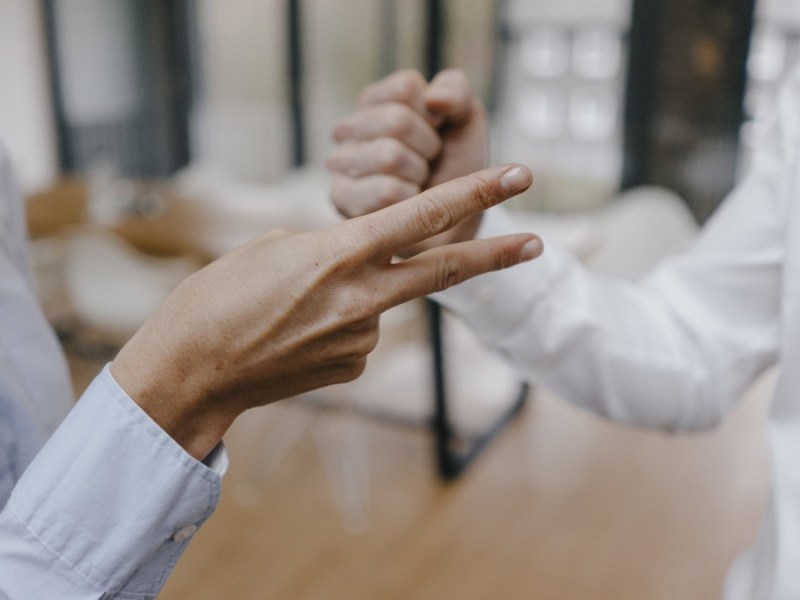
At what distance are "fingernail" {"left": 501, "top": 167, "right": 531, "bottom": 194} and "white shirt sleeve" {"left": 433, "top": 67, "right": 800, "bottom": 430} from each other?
0.33m

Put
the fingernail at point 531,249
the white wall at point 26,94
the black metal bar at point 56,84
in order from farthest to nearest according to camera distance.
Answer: the black metal bar at point 56,84
the white wall at point 26,94
the fingernail at point 531,249

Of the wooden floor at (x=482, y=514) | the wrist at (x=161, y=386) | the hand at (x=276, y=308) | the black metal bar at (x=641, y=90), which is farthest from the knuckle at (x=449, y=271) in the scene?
the black metal bar at (x=641, y=90)

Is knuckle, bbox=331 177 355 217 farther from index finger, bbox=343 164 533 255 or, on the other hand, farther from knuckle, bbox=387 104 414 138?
index finger, bbox=343 164 533 255

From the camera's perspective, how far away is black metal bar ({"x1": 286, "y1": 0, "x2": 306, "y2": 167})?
555 centimetres

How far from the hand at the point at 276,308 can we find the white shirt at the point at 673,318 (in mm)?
354

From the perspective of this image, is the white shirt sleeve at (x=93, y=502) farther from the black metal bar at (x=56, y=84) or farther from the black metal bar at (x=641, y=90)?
the black metal bar at (x=56, y=84)

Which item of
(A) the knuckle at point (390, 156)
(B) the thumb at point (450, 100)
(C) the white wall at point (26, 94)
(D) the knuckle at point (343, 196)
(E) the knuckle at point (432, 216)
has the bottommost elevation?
(C) the white wall at point (26, 94)

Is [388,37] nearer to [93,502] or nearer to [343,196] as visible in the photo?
[343,196]

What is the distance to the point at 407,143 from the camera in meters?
0.96

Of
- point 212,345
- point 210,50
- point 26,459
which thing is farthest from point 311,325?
point 210,50

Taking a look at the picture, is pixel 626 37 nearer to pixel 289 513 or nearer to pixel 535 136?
pixel 535 136

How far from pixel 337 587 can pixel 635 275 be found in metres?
1.56

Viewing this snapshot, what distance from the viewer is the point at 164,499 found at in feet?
1.98

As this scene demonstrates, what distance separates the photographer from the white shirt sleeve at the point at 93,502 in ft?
1.94
